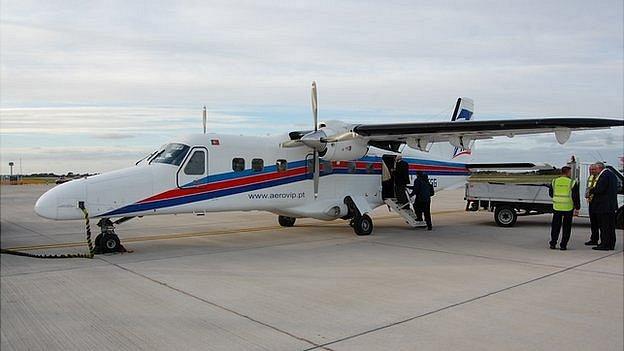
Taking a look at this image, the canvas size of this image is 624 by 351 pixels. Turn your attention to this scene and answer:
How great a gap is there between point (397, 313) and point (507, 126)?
7.93 metres

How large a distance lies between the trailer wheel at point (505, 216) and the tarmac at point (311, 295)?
3420mm

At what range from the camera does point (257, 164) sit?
13320 millimetres

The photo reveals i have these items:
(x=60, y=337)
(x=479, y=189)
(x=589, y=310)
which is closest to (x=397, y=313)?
(x=589, y=310)

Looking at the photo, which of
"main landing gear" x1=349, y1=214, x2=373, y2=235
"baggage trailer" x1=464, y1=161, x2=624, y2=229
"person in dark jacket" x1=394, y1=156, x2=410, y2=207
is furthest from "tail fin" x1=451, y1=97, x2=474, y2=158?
"main landing gear" x1=349, y1=214, x2=373, y2=235

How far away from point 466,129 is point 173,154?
730 cm

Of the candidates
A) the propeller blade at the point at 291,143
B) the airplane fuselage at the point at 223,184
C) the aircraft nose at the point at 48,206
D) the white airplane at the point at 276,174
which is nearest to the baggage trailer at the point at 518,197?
the white airplane at the point at 276,174

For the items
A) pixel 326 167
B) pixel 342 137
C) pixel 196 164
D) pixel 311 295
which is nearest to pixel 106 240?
pixel 196 164

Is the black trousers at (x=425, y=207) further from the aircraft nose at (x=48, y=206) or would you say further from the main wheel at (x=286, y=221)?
the aircraft nose at (x=48, y=206)

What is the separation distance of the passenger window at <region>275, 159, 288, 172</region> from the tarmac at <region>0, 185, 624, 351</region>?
1.97 meters

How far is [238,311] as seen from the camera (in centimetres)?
645

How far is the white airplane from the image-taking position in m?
10.7

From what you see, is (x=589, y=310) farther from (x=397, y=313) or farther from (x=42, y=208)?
(x=42, y=208)

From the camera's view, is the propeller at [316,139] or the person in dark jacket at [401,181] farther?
the person in dark jacket at [401,181]

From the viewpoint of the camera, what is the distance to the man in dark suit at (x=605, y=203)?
11406 millimetres
